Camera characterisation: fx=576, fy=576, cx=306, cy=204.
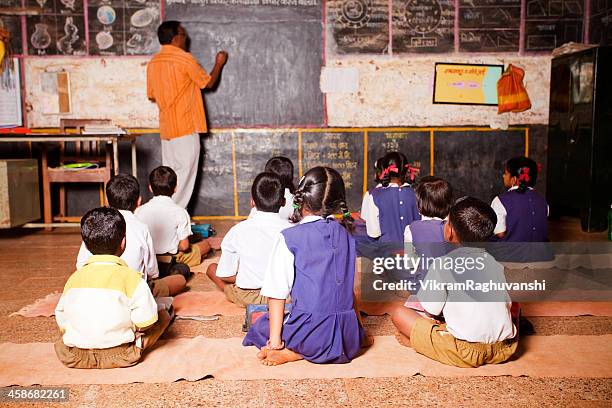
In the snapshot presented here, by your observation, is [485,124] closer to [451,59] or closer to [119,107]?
[451,59]

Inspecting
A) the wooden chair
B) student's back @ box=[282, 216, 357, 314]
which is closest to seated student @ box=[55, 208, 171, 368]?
student's back @ box=[282, 216, 357, 314]

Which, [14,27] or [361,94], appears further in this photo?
[361,94]

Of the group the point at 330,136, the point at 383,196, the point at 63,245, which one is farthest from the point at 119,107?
the point at 383,196

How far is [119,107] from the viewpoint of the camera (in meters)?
5.85

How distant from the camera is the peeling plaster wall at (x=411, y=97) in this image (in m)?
5.94

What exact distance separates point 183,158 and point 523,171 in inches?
128

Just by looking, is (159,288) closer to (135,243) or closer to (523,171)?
(135,243)

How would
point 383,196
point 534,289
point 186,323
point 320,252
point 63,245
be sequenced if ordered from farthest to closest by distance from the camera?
point 63,245 → point 383,196 → point 534,289 → point 186,323 → point 320,252

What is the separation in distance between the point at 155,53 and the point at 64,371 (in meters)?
4.27

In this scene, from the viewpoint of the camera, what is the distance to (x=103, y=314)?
6.59 ft

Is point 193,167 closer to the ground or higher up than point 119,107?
closer to the ground

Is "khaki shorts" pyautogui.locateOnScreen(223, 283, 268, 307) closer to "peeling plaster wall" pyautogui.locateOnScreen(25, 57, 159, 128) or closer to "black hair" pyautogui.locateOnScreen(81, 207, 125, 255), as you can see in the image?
"black hair" pyautogui.locateOnScreen(81, 207, 125, 255)

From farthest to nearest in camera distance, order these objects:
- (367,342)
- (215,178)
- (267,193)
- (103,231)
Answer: (215,178) < (267,193) < (367,342) < (103,231)

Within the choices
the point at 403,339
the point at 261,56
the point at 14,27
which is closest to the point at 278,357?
the point at 403,339
